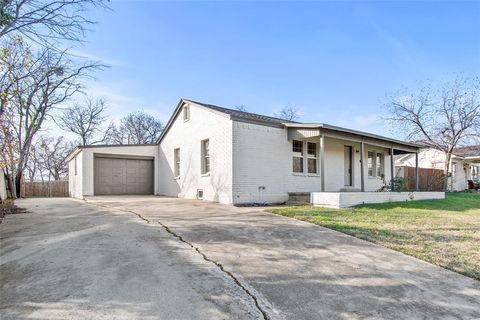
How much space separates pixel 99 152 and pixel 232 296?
49.2ft

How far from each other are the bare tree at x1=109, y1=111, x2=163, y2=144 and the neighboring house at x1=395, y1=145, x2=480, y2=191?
92.0 ft

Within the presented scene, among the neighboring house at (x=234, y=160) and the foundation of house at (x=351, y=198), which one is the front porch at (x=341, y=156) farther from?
the foundation of house at (x=351, y=198)

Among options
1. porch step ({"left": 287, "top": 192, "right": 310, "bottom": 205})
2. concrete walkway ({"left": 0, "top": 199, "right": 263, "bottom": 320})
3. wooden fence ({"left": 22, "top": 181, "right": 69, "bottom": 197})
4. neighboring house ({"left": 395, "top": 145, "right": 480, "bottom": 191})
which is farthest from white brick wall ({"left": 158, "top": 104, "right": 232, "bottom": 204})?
neighboring house ({"left": 395, "top": 145, "right": 480, "bottom": 191})

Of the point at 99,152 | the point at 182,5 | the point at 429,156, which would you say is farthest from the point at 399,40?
the point at 429,156

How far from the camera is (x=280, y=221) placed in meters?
7.59

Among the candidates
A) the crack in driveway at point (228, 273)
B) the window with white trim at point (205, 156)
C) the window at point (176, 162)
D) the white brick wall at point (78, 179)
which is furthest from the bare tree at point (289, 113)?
the crack in driveway at point (228, 273)

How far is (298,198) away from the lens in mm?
12211

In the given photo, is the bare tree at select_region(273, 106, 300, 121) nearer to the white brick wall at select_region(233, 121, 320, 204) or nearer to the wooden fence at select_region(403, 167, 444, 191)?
the wooden fence at select_region(403, 167, 444, 191)

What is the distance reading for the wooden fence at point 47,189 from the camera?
73.9ft

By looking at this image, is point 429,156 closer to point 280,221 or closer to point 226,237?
point 280,221

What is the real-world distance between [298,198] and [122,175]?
10026mm

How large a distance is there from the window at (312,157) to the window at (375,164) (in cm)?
444

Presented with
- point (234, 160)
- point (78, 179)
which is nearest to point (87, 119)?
point (78, 179)

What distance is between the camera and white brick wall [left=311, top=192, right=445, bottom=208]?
34.0 feet
